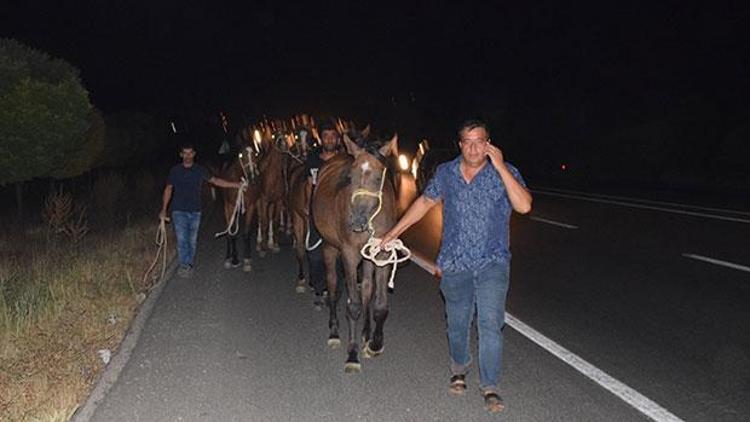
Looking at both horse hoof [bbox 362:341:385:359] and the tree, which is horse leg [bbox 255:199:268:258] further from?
horse hoof [bbox 362:341:385:359]

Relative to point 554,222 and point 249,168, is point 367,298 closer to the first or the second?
point 249,168

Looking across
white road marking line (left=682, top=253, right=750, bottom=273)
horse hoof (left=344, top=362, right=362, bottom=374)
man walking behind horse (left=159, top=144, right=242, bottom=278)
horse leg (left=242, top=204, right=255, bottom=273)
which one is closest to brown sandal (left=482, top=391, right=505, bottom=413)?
horse hoof (left=344, top=362, right=362, bottom=374)

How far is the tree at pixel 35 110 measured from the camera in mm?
14148

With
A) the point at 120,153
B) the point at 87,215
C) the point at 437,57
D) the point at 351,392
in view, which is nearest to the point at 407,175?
the point at 120,153

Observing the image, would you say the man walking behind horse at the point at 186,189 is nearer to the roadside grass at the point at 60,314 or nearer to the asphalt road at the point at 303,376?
the roadside grass at the point at 60,314

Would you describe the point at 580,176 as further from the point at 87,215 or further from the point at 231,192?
the point at 231,192

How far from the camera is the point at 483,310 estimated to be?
574cm

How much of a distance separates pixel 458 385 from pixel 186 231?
6336mm

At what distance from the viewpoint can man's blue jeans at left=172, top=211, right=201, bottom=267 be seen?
441 inches

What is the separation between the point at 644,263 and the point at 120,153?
25.2 meters

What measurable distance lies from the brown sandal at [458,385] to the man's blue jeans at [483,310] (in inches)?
5.9

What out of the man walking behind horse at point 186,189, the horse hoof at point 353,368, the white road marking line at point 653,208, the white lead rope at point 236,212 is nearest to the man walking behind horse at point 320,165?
the man walking behind horse at point 186,189

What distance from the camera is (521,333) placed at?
25.9 ft

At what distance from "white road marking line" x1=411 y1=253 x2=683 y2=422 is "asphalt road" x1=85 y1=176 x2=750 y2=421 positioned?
71 mm
